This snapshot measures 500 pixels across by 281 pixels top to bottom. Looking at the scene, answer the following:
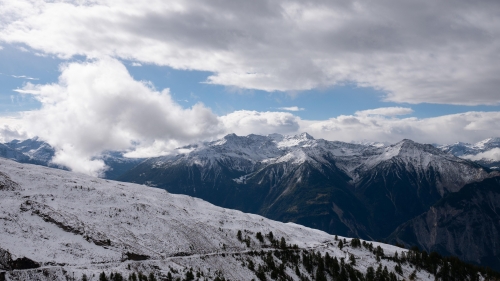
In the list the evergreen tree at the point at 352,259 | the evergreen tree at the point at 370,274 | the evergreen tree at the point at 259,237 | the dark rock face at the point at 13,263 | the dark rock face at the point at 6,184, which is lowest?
the evergreen tree at the point at 370,274

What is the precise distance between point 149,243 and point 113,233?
12.0m

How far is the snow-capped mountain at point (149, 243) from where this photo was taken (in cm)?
9700

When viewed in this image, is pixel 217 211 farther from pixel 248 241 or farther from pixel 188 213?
pixel 248 241

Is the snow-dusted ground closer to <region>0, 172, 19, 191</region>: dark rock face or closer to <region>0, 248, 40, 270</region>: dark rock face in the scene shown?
<region>0, 172, 19, 191</region>: dark rock face

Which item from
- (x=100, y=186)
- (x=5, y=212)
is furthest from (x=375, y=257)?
(x=5, y=212)

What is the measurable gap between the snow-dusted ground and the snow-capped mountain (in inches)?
10.9

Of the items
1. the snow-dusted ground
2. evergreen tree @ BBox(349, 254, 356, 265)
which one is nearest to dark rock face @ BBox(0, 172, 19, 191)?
the snow-dusted ground

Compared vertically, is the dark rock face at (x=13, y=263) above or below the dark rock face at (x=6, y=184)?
below

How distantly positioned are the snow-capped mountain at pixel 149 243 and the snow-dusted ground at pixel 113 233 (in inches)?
10.9

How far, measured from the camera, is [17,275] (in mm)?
84125

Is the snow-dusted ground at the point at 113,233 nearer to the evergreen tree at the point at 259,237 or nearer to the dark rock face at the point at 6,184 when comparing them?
the dark rock face at the point at 6,184

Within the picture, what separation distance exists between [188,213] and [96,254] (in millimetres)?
56623

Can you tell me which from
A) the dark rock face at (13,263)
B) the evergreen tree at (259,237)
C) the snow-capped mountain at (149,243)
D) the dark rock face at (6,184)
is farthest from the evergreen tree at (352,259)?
the dark rock face at (6,184)

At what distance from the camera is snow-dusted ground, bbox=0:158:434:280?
97.2 metres
